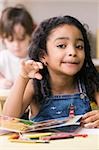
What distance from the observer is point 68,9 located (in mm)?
2727

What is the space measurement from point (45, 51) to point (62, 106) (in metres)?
0.23

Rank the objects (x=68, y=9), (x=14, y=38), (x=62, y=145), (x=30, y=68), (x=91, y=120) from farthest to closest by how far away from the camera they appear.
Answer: (x=68, y=9) → (x=14, y=38) → (x=30, y=68) → (x=91, y=120) → (x=62, y=145)

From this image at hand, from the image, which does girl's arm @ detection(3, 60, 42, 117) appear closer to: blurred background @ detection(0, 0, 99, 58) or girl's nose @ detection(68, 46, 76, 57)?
girl's nose @ detection(68, 46, 76, 57)

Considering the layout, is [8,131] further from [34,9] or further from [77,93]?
[34,9]

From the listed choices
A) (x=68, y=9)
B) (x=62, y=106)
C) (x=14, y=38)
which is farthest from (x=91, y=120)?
(x=68, y=9)

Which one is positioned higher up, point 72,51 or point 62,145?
point 72,51

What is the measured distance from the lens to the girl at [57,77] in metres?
1.02

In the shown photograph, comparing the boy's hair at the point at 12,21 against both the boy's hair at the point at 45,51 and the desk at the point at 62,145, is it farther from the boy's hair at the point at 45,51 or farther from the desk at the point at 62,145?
the desk at the point at 62,145

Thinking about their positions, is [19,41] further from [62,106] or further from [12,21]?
[62,106]

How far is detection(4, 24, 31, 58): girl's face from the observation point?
2287 mm

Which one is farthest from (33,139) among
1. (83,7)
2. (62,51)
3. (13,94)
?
(83,7)

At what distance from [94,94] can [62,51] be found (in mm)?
217

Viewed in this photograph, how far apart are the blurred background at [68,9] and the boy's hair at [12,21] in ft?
0.86

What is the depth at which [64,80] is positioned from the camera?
3.84ft
